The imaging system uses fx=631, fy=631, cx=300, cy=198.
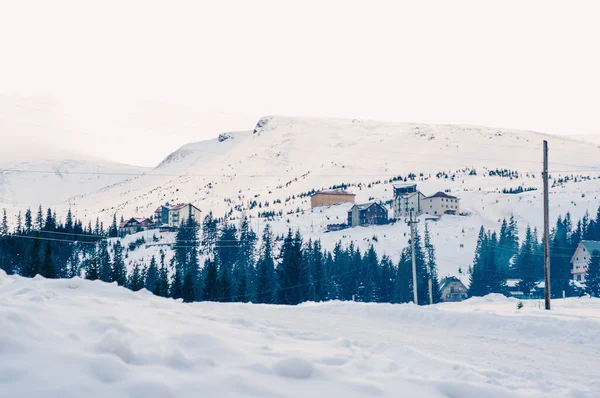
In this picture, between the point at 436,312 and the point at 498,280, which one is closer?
the point at 436,312

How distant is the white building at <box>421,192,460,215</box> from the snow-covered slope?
15222 centimetres

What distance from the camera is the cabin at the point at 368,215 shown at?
156625 millimetres

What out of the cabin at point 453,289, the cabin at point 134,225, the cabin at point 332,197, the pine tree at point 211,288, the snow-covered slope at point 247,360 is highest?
the cabin at point 332,197

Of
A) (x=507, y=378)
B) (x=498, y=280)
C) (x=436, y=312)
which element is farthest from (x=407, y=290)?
A: (x=507, y=378)

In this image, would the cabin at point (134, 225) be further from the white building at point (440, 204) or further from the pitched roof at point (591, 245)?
the pitched roof at point (591, 245)

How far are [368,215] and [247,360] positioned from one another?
5906 inches

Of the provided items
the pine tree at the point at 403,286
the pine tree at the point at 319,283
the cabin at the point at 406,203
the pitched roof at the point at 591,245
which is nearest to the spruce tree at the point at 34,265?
the pine tree at the point at 319,283

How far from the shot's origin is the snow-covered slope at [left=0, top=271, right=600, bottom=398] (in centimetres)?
679

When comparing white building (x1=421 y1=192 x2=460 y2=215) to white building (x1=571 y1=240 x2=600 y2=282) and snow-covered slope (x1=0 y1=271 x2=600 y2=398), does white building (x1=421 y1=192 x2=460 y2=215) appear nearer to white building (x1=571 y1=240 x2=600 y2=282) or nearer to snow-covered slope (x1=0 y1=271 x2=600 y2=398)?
white building (x1=571 y1=240 x2=600 y2=282)

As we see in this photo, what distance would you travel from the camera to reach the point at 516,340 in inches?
618

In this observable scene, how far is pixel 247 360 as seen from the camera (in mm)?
8570

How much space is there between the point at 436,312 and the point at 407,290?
207 ft

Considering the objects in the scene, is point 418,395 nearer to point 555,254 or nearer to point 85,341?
point 85,341

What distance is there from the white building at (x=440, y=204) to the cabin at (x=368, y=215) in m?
15.1
